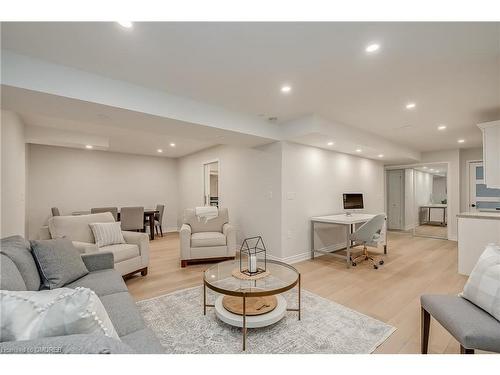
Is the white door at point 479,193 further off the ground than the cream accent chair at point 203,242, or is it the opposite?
the white door at point 479,193

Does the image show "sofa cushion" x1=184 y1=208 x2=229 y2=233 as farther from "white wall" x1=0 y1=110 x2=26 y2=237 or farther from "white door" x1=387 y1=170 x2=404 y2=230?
"white door" x1=387 y1=170 x2=404 y2=230

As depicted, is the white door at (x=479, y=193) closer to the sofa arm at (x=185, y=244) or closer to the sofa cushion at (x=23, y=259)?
the sofa arm at (x=185, y=244)

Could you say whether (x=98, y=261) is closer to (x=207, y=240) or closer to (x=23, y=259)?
(x=23, y=259)

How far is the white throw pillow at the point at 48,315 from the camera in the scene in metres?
0.81

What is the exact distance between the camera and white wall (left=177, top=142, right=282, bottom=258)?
4.08m

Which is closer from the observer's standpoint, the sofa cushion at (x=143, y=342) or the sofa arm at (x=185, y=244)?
the sofa cushion at (x=143, y=342)

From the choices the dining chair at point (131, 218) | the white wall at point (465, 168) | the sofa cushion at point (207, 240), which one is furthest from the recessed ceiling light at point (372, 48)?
the white wall at point (465, 168)

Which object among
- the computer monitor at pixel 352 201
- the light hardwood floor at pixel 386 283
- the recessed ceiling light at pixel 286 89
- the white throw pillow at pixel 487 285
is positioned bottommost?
the light hardwood floor at pixel 386 283

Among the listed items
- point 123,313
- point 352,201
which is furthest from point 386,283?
point 123,313

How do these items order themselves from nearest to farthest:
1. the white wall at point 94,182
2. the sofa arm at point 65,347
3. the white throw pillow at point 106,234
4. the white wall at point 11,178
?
the sofa arm at point 65,347, the white wall at point 11,178, the white throw pillow at point 106,234, the white wall at point 94,182

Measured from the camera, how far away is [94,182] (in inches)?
244

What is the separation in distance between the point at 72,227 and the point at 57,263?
1378 mm
